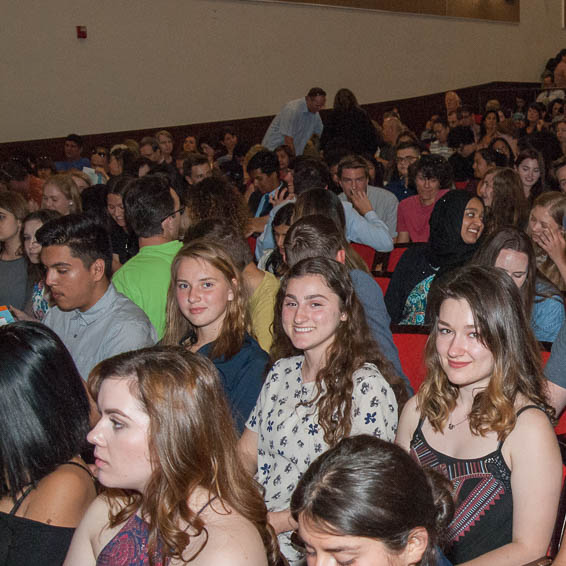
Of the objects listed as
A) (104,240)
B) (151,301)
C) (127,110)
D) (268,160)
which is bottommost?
(151,301)

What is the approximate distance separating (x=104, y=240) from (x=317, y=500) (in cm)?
217

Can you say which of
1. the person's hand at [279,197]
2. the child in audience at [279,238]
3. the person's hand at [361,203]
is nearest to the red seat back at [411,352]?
the child in audience at [279,238]

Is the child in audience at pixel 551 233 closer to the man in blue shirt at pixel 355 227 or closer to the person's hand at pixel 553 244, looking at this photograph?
the person's hand at pixel 553 244

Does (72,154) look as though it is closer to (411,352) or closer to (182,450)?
(411,352)

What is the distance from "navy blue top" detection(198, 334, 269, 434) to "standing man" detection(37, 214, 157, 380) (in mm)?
457

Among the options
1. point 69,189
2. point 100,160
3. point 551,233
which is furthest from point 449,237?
point 100,160

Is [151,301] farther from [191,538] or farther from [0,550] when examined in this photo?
[191,538]

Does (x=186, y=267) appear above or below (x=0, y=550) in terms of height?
above

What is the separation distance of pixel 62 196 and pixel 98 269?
261 cm

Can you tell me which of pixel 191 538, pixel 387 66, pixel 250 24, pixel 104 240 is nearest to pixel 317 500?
pixel 191 538

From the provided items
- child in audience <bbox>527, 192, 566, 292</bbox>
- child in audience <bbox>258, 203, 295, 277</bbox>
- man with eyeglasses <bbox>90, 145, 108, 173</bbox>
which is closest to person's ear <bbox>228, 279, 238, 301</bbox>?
child in audience <bbox>258, 203, 295, 277</bbox>

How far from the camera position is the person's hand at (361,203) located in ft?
17.7

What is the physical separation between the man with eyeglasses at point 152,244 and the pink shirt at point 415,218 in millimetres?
2437

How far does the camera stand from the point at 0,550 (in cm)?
187
